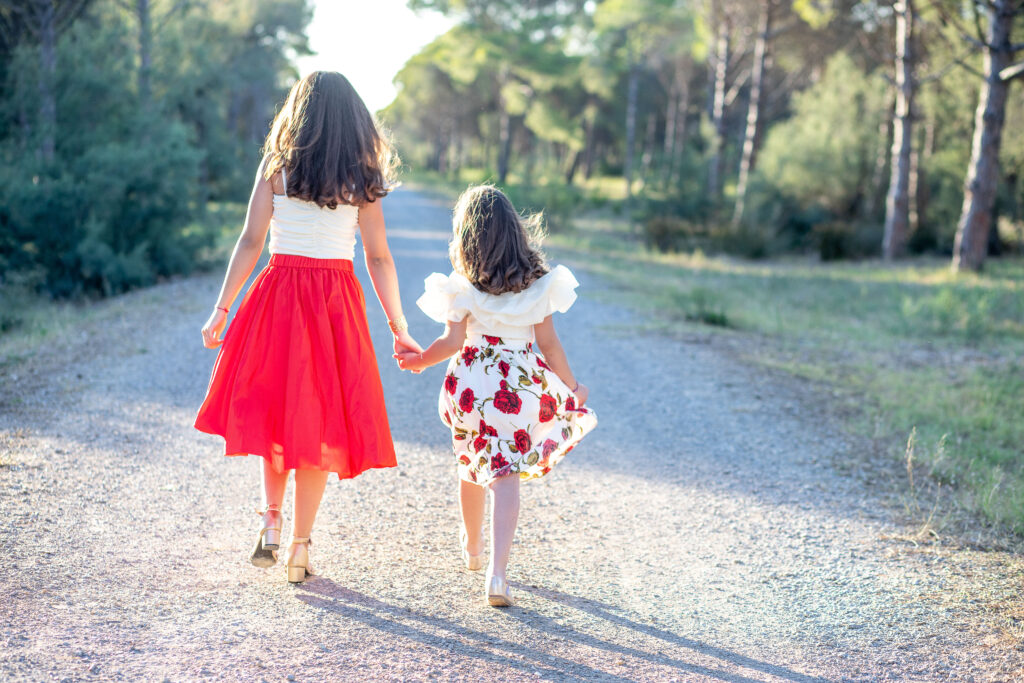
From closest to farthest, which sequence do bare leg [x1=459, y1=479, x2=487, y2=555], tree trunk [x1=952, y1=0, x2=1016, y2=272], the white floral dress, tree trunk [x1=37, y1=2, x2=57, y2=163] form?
the white floral dress, bare leg [x1=459, y1=479, x2=487, y2=555], tree trunk [x1=37, y1=2, x2=57, y2=163], tree trunk [x1=952, y1=0, x2=1016, y2=272]

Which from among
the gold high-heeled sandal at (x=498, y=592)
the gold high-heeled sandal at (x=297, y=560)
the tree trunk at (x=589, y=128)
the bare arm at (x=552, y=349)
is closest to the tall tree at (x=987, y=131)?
the bare arm at (x=552, y=349)

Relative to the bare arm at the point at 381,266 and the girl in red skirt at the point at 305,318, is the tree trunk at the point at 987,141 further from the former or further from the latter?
the girl in red skirt at the point at 305,318

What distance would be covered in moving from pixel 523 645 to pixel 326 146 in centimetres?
187

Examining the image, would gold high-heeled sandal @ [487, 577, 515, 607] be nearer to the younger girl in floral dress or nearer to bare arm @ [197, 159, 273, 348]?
the younger girl in floral dress

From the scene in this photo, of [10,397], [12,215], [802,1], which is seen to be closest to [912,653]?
[10,397]

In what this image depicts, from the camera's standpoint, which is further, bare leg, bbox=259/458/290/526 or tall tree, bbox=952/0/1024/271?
tall tree, bbox=952/0/1024/271

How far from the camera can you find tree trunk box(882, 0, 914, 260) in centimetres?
1642

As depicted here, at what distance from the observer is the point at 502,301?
3408 millimetres

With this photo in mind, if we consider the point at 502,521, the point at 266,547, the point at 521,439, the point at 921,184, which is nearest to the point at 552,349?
the point at 521,439

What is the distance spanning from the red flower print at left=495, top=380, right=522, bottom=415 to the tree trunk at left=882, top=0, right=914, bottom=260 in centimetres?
1535

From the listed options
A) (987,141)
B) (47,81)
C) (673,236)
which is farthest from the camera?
(673,236)

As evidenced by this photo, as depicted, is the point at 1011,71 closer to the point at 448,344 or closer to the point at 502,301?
the point at 502,301

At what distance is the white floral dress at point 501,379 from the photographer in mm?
3410

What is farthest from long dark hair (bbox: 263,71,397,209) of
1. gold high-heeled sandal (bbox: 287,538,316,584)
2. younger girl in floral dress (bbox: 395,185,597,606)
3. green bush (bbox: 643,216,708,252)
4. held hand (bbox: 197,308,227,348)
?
green bush (bbox: 643,216,708,252)
